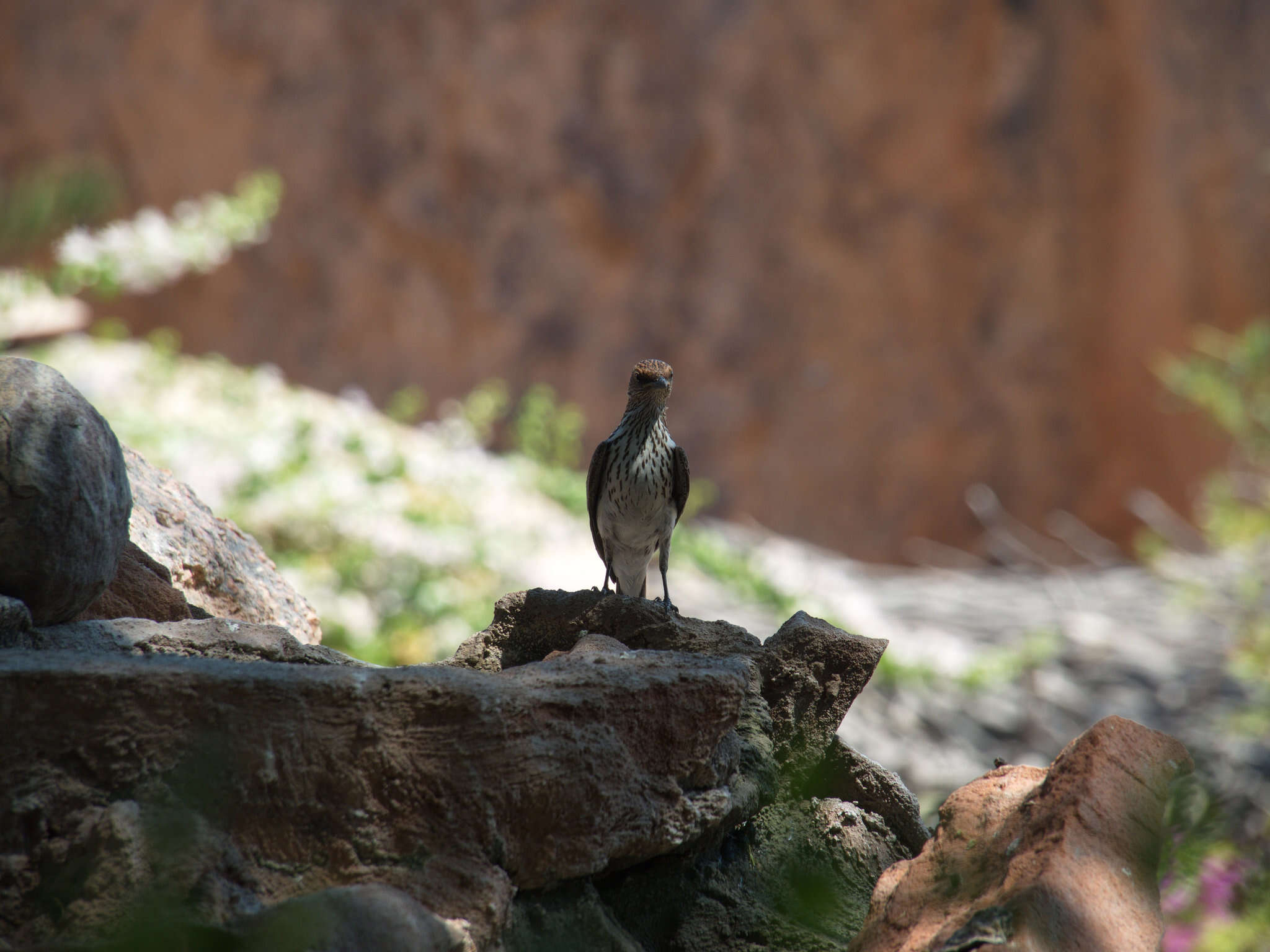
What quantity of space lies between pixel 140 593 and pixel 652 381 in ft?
4.41

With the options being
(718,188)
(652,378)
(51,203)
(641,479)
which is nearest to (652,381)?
(652,378)

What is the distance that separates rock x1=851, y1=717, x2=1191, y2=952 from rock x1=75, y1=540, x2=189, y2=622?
1.46 m

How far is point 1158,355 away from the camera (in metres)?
12.8

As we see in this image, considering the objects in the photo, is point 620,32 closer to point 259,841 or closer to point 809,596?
point 809,596

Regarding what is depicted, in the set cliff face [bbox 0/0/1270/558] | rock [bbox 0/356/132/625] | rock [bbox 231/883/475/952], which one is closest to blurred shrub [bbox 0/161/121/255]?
rock [bbox 0/356/132/625]

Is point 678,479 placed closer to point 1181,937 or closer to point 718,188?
point 1181,937

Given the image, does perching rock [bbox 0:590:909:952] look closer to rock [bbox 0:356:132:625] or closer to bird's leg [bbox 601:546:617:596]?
rock [bbox 0:356:132:625]

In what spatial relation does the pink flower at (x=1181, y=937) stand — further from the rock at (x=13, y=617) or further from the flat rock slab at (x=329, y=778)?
the rock at (x=13, y=617)

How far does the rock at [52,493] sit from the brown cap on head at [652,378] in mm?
1414

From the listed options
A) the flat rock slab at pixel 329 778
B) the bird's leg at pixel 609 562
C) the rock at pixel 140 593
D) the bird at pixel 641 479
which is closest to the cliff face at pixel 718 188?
the bird's leg at pixel 609 562

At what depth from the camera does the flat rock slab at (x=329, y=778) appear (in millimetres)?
1486

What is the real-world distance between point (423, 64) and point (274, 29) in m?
1.61

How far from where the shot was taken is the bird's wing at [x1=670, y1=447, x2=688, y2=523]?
337cm

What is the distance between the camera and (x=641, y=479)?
3.33m
